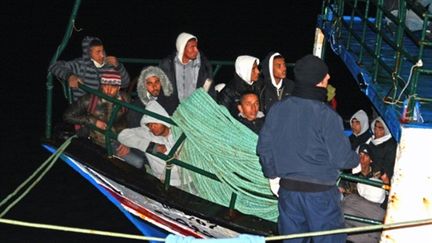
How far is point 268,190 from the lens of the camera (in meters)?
6.46

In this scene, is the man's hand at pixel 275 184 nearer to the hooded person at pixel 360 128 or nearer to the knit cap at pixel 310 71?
the knit cap at pixel 310 71

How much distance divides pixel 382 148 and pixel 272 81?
1.19 meters

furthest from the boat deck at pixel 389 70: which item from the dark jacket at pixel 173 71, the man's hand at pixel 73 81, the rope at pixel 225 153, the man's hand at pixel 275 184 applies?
the man's hand at pixel 73 81

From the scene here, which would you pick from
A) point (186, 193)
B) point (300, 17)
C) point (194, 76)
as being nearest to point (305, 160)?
point (186, 193)

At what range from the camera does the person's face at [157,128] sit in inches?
270

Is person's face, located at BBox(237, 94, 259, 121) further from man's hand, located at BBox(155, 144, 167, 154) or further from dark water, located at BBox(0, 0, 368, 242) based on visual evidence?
dark water, located at BBox(0, 0, 368, 242)

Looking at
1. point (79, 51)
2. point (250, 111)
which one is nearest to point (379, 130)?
point (250, 111)

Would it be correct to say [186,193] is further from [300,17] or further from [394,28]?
[300,17]

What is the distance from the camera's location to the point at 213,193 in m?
6.84

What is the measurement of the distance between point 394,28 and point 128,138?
3302 millimetres

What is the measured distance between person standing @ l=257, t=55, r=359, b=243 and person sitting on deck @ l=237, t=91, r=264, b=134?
43.6 inches

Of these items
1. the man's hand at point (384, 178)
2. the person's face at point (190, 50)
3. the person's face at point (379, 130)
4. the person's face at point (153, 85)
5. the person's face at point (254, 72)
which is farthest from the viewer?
the person's face at point (190, 50)

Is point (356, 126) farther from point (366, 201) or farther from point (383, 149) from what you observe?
point (366, 201)

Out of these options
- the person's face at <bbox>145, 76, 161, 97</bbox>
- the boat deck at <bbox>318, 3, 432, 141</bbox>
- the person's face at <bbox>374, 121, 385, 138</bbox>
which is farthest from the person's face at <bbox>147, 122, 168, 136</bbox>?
the person's face at <bbox>374, 121, 385, 138</bbox>
